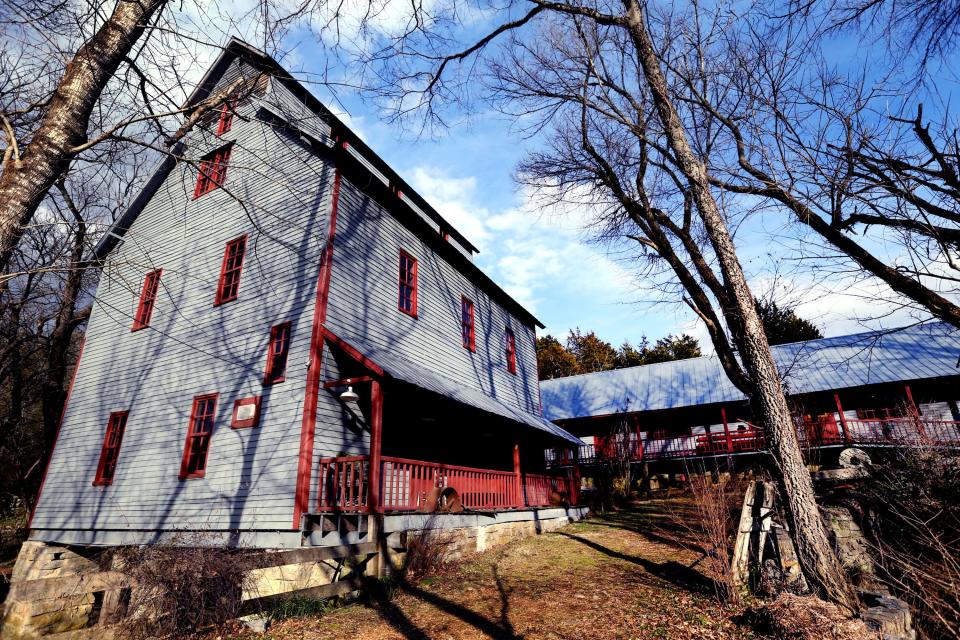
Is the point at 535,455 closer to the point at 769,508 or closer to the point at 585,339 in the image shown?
the point at 769,508

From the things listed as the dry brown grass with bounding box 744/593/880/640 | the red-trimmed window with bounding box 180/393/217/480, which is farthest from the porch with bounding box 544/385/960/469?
the dry brown grass with bounding box 744/593/880/640

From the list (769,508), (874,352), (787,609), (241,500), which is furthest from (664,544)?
(874,352)

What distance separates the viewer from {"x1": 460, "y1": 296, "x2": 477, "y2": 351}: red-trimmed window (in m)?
16.3

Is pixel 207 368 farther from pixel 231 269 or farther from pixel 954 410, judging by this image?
pixel 954 410

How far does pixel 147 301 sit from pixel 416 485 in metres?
9.86

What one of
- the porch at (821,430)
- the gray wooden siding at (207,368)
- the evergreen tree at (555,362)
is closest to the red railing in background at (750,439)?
the porch at (821,430)

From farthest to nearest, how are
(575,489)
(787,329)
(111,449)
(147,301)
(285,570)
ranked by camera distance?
1. (787,329)
2. (575,489)
3. (147,301)
4. (111,449)
5. (285,570)

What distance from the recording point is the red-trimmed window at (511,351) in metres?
19.0

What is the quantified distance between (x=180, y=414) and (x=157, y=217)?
736 centimetres

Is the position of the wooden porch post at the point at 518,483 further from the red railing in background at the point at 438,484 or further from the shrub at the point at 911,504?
the shrub at the point at 911,504

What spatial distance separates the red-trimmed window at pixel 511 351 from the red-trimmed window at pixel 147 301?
1177cm

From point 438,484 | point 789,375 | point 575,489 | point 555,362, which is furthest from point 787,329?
point 438,484

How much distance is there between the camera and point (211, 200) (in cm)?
1377

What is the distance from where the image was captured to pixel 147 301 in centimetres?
1367
